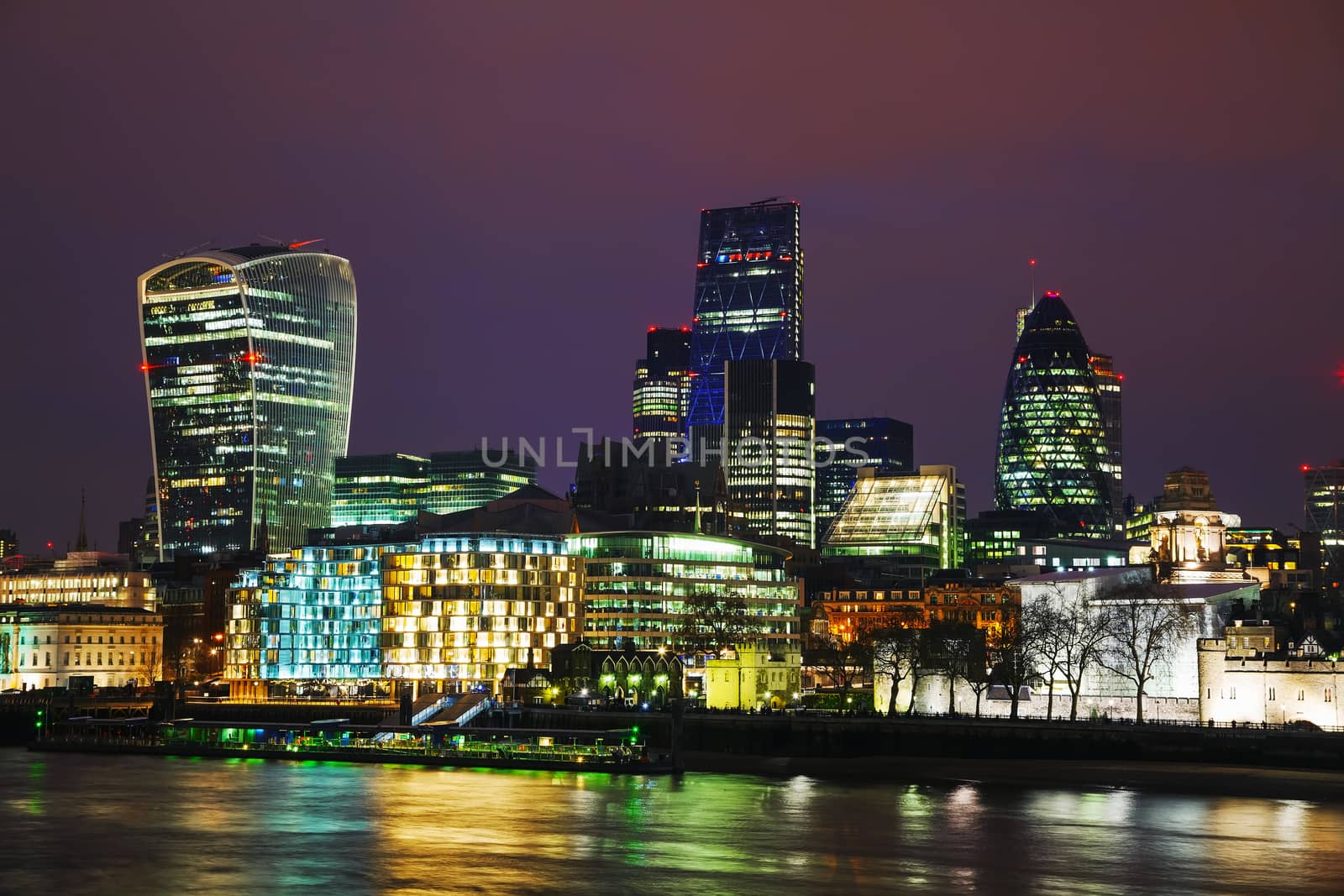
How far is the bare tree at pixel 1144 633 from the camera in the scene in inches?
6654

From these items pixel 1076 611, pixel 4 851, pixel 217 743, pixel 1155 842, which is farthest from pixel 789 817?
pixel 1076 611

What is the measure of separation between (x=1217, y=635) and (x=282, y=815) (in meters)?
103

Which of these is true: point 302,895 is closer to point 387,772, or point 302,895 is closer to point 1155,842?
point 1155,842

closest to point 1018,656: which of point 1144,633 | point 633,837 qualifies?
point 1144,633

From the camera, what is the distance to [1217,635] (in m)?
175

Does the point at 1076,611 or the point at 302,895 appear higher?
the point at 1076,611

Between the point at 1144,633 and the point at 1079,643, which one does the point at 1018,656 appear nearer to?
the point at 1079,643

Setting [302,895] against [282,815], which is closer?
[302,895]

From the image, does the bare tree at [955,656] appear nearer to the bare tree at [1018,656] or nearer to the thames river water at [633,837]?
the bare tree at [1018,656]

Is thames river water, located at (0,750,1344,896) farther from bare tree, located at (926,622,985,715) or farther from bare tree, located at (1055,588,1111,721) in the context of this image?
bare tree, located at (926,622,985,715)

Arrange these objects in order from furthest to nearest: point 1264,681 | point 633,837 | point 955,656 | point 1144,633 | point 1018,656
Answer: point 955,656 → point 1144,633 → point 1018,656 → point 1264,681 → point 633,837

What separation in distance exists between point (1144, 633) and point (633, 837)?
90148 mm

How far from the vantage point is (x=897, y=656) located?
7092 inches

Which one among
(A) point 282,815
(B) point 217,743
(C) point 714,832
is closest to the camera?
(C) point 714,832
